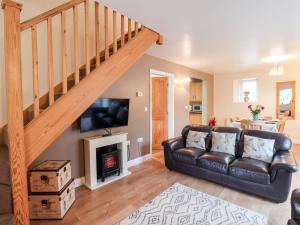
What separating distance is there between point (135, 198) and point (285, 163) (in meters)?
2.15

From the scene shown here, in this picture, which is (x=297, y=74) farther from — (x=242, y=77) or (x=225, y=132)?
(x=225, y=132)

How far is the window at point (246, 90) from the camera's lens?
654 cm

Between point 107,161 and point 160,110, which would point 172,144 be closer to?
point 107,161

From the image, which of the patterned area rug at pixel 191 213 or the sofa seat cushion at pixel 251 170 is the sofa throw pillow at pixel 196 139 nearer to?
the sofa seat cushion at pixel 251 170

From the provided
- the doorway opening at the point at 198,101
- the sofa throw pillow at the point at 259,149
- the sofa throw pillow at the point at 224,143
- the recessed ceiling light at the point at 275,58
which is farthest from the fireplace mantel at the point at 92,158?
the doorway opening at the point at 198,101

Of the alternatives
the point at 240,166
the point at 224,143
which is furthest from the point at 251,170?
the point at 224,143

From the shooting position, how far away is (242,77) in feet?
21.9

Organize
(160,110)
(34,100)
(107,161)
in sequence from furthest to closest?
(160,110), (107,161), (34,100)

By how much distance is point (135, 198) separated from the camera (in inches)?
102

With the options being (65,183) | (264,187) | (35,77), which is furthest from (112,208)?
(264,187)

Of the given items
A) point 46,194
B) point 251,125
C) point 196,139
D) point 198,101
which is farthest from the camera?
point 198,101

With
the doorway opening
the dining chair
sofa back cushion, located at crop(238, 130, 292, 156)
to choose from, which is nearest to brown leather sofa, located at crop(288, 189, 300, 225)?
sofa back cushion, located at crop(238, 130, 292, 156)

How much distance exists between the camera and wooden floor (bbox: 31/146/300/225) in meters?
2.15

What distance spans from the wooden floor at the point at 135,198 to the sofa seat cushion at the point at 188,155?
33 cm
